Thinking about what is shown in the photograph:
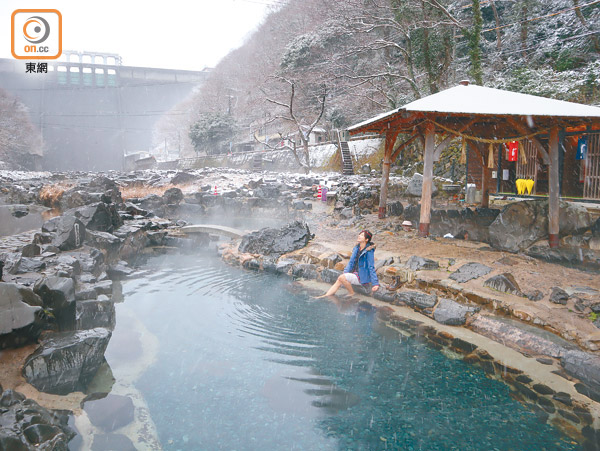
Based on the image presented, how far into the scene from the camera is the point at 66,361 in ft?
12.8

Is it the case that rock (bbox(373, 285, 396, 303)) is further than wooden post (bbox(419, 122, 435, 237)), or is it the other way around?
wooden post (bbox(419, 122, 435, 237))

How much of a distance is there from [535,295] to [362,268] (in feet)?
8.82

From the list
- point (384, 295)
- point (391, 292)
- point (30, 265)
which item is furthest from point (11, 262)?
point (391, 292)

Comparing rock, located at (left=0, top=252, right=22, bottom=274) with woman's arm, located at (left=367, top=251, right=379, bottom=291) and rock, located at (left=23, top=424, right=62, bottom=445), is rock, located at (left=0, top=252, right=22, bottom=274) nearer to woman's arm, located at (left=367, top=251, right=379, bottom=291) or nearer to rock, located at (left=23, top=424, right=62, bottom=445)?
rock, located at (left=23, top=424, right=62, bottom=445)

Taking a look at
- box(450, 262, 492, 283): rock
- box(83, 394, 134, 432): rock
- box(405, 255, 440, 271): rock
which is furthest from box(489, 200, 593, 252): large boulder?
box(83, 394, 134, 432): rock

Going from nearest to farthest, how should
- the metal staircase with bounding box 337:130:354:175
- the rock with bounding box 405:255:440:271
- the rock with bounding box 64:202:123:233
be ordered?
1. the rock with bounding box 405:255:440:271
2. the rock with bounding box 64:202:123:233
3. the metal staircase with bounding box 337:130:354:175

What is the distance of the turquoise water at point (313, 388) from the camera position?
3396 mm

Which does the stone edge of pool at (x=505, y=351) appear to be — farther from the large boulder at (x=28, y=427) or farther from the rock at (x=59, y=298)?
the large boulder at (x=28, y=427)

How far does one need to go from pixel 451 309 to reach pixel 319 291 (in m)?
2.56

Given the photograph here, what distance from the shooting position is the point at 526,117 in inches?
270

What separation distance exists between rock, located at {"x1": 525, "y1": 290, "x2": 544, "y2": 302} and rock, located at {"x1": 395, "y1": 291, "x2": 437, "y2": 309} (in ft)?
4.51

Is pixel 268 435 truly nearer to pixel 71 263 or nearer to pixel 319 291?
pixel 319 291

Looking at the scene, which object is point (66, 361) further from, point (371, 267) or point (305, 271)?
point (305, 271)

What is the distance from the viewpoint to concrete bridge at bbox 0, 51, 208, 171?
5075 centimetres
